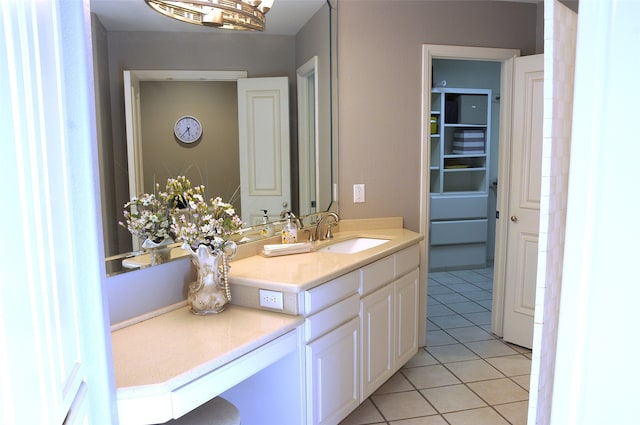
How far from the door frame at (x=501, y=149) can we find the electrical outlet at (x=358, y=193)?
1.48ft

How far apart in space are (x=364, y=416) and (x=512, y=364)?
123cm

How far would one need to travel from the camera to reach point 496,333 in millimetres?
3756

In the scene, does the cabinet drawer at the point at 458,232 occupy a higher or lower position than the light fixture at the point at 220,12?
lower

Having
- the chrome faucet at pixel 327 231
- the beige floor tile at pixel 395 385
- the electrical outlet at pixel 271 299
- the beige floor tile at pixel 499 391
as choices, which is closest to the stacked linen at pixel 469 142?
the chrome faucet at pixel 327 231

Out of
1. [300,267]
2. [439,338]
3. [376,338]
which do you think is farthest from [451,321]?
[300,267]

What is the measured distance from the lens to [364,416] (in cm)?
263

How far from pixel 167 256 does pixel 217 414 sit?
691mm

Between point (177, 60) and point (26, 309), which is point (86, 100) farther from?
point (177, 60)

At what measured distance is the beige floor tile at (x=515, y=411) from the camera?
8.43 ft

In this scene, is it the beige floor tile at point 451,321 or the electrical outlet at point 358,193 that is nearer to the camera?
the electrical outlet at point 358,193

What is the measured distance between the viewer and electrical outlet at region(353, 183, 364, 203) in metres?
3.30

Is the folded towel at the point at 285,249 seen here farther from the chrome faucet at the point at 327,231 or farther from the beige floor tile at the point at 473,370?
the beige floor tile at the point at 473,370

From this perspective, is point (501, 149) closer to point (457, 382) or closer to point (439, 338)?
point (439, 338)

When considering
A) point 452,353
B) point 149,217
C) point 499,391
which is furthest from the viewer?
point 452,353
